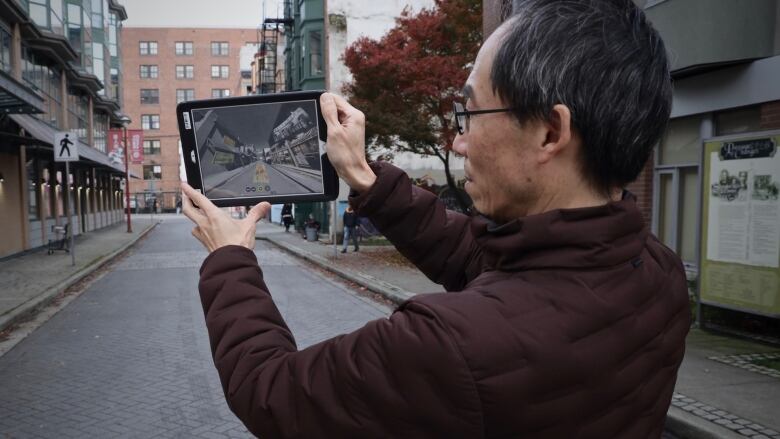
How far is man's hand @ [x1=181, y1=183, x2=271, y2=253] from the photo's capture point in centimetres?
140

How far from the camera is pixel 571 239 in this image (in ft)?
3.57

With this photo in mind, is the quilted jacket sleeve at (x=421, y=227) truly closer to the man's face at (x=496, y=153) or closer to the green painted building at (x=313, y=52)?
the man's face at (x=496, y=153)

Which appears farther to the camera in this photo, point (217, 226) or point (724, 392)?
point (724, 392)

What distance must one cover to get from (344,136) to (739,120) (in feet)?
34.1

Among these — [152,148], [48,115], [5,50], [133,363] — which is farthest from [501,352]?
[152,148]

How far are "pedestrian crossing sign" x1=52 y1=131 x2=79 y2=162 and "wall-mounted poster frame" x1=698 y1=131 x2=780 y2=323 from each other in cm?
1408

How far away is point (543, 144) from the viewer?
118 cm

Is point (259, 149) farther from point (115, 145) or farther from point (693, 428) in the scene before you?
point (115, 145)

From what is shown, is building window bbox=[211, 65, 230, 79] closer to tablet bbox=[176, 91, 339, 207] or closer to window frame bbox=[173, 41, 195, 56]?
window frame bbox=[173, 41, 195, 56]

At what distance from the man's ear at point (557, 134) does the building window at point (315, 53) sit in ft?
97.1

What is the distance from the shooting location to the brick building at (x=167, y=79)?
80562 mm

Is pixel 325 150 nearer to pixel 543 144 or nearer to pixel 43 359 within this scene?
pixel 543 144

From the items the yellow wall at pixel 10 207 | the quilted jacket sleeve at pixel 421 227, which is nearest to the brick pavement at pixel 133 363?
the quilted jacket sleeve at pixel 421 227

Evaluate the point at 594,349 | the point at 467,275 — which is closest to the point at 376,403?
the point at 594,349
